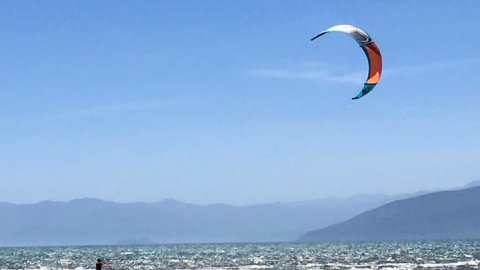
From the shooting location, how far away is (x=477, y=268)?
55.8 meters

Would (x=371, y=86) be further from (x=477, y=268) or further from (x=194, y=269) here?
(x=194, y=269)

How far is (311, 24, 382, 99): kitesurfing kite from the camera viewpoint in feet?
108

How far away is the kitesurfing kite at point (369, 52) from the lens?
108 ft

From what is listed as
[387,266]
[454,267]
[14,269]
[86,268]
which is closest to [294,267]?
[387,266]

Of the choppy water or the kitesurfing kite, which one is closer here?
the kitesurfing kite

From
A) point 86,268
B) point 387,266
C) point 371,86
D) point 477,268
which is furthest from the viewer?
point 86,268

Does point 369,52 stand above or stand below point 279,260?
above

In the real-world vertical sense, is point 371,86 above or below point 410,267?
above

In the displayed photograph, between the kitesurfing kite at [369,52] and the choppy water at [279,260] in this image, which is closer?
the kitesurfing kite at [369,52]

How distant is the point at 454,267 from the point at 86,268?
2667cm

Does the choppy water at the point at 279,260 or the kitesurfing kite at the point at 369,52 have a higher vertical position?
the kitesurfing kite at the point at 369,52

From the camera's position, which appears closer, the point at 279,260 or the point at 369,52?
the point at 369,52

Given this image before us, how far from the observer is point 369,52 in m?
34.2

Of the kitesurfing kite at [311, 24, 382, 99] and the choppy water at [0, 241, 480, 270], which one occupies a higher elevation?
the kitesurfing kite at [311, 24, 382, 99]
